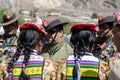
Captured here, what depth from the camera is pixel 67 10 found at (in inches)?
4400

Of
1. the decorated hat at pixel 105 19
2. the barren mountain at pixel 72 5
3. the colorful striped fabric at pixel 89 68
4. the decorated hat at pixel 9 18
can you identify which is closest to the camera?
the colorful striped fabric at pixel 89 68

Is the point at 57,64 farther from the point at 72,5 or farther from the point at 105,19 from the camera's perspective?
the point at 72,5

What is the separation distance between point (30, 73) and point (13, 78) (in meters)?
Answer: 0.22

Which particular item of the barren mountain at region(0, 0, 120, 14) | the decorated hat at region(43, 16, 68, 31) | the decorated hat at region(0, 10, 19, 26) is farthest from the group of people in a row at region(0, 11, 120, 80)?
the barren mountain at region(0, 0, 120, 14)

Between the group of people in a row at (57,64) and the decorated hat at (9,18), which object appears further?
the decorated hat at (9,18)

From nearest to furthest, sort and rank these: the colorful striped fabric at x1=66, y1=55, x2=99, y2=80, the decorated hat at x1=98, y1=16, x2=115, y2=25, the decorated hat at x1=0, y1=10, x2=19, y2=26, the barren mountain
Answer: the colorful striped fabric at x1=66, y1=55, x2=99, y2=80 < the decorated hat at x1=98, y1=16, x2=115, y2=25 < the decorated hat at x1=0, y1=10, x2=19, y2=26 < the barren mountain

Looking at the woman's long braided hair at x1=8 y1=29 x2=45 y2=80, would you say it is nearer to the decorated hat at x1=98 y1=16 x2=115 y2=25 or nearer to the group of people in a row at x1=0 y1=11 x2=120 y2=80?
the group of people in a row at x1=0 y1=11 x2=120 y2=80

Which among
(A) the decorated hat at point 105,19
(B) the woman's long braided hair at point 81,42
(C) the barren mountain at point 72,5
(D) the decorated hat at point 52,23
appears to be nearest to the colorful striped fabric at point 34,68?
(B) the woman's long braided hair at point 81,42

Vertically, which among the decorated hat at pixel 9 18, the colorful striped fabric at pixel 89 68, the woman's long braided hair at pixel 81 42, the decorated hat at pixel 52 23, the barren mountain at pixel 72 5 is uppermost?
the barren mountain at pixel 72 5

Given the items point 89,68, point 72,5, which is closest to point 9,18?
point 89,68

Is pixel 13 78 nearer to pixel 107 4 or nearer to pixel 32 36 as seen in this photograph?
pixel 32 36

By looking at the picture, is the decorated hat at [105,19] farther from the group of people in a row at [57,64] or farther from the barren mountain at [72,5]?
the barren mountain at [72,5]

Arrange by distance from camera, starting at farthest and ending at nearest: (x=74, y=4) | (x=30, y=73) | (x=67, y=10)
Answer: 1. (x=74, y=4)
2. (x=67, y=10)
3. (x=30, y=73)

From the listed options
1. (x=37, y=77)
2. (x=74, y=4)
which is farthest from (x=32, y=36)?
(x=74, y=4)
